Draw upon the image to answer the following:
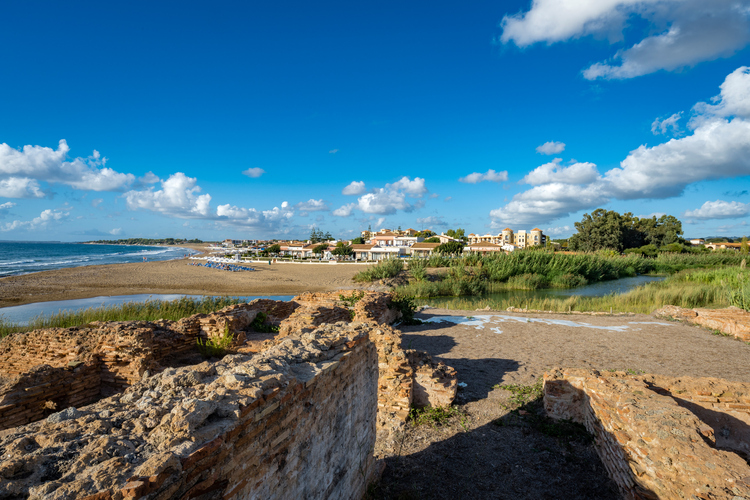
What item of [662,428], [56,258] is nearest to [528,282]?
[662,428]

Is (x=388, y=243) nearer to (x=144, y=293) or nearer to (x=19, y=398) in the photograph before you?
(x=144, y=293)

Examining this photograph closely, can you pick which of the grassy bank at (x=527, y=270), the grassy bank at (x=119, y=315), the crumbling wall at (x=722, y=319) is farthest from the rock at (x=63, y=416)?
the grassy bank at (x=527, y=270)

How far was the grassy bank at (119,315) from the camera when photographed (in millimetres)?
10453

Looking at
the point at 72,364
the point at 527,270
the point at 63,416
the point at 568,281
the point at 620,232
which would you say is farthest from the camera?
the point at 620,232

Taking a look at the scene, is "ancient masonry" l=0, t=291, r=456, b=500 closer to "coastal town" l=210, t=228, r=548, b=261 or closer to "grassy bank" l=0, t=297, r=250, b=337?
"grassy bank" l=0, t=297, r=250, b=337

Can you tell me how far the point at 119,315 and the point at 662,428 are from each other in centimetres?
1400

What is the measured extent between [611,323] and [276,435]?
13051 mm

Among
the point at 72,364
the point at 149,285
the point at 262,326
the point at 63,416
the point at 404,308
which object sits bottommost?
the point at 149,285

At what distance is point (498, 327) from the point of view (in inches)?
444

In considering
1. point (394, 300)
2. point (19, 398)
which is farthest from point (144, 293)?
point (19, 398)

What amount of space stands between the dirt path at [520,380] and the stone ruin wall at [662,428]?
0.41 meters

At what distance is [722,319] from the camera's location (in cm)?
1054

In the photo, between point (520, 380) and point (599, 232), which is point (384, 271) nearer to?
point (520, 380)

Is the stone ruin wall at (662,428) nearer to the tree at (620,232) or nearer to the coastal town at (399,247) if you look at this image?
the coastal town at (399,247)
